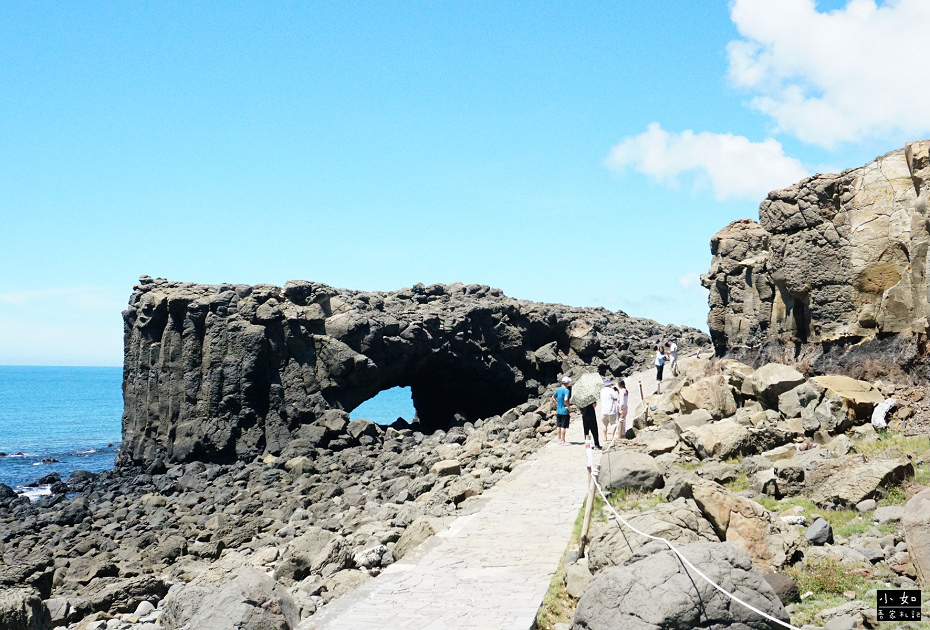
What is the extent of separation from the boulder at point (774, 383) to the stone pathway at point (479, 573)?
230 inches

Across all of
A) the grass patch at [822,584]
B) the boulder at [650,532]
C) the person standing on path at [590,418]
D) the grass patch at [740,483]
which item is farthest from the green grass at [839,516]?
the person standing on path at [590,418]

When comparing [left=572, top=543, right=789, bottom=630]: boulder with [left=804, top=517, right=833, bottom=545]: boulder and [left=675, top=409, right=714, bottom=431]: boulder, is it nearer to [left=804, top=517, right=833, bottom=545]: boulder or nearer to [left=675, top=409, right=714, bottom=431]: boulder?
[left=804, top=517, right=833, bottom=545]: boulder

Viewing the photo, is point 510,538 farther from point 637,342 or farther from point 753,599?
point 637,342

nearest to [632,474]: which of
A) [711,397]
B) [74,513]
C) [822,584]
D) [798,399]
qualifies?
[822,584]

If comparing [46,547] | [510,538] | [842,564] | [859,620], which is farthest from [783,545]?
[46,547]

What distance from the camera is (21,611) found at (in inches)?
400

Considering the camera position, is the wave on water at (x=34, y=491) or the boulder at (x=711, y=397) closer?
the boulder at (x=711, y=397)

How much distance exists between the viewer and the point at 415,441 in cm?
3391

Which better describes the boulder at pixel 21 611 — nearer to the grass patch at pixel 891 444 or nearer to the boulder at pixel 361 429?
the grass patch at pixel 891 444

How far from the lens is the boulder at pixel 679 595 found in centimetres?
722

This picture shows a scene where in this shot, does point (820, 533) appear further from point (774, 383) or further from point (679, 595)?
point (774, 383)

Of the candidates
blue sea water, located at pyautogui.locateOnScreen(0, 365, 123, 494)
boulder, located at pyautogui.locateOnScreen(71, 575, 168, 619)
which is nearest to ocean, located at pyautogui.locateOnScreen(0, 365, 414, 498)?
blue sea water, located at pyautogui.locateOnScreen(0, 365, 123, 494)

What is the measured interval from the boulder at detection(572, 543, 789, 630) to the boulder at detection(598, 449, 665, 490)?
212 inches

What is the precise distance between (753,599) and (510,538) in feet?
17.4
